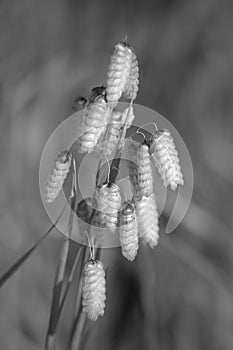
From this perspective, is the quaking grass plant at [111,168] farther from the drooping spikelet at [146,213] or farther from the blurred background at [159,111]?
the blurred background at [159,111]

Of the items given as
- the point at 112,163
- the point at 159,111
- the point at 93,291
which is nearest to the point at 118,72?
the point at 112,163

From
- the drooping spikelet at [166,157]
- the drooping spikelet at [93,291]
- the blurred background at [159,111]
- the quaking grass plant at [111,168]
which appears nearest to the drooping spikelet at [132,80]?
the quaking grass plant at [111,168]

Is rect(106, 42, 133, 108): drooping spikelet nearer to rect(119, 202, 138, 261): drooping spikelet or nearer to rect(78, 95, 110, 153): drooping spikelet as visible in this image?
rect(78, 95, 110, 153): drooping spikelet

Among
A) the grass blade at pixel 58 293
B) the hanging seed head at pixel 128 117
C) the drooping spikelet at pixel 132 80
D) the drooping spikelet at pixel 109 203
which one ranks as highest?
the drooping spikelet at pixel 132 80

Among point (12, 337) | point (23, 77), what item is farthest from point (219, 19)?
point (12, 337)

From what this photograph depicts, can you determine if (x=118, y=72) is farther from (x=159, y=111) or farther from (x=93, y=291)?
(x=159, y=111)

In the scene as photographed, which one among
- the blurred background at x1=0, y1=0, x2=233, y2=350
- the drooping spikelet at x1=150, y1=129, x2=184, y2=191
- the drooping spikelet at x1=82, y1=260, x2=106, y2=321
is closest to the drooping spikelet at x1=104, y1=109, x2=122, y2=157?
the drooping spikelet at x1=150, y1=129, x2=184, y2=191

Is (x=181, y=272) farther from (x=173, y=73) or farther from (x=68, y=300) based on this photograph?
(x=173, y=73)
